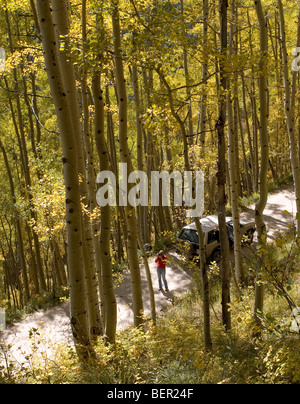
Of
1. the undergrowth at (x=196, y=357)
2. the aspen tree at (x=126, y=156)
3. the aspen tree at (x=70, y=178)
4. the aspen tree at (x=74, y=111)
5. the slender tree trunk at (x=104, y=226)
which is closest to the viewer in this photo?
the undergrowth at (x=196, y=357)

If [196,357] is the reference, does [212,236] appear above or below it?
above

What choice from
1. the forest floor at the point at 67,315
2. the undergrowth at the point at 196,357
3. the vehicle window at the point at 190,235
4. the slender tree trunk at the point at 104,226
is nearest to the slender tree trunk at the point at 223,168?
the undergrowth at the point at 196,357

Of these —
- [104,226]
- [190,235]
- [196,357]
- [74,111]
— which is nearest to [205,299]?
[196,357]

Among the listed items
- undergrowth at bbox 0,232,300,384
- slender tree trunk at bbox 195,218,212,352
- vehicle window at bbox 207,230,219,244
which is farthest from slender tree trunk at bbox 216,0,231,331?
vehicle window at bbox 207,230,219,244

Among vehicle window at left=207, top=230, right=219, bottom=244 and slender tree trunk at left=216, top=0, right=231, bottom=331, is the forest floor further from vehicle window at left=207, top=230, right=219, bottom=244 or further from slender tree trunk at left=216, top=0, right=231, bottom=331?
slender tree trunk at left=216, top=0, right=231, bottom=331

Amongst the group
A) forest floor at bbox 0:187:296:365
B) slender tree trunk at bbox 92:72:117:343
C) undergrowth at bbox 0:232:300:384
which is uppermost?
slender tree trunk at bbox 92:72:117:343

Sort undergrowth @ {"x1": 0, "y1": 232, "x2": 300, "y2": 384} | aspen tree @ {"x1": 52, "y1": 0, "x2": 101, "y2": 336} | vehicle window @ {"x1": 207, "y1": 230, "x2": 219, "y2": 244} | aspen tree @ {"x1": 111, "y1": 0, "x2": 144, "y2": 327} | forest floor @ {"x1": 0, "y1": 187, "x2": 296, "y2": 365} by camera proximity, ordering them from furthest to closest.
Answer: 1. vehicle window @ {"x1": 207, "y1": 230, "x2": 219, "y2": 244}
2. forest floor @ {"x1": 0, "y1": 187, "x2": 296, "y2": 365}
3. aspen tree @ {"x1": 111, "y1": 0, "x2": 144, "y2": 327}
4. aspen tree @ {"x1": 52, "y1": 0, "x2": 101, "y2": 336}
5. undergrowth @ {"x1": 0, "y1": 232, "x2": 300, "y2": 384}

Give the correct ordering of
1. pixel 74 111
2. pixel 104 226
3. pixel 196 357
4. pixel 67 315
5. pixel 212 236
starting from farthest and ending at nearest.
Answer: pixel 212 236 → pixel 67 315 → pixel 104 226 → pixel 74 111 → pixel 196 357

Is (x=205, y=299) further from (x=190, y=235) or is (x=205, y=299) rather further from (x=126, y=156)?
(x=190, y=235)

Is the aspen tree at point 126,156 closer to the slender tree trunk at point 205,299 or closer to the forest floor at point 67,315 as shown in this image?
the slender tree trunk at point 205,299

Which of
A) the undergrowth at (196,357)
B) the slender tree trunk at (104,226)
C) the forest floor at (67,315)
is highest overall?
the slender tree trunk at (104,226)

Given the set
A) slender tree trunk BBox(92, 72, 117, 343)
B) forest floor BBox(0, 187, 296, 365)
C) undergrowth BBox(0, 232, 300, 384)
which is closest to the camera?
undergrowth BBox(0, 232, 300, 384)

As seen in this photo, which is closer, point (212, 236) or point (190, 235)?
point (190, 235)

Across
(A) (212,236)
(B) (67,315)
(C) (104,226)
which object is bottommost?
(B) (67,315)
